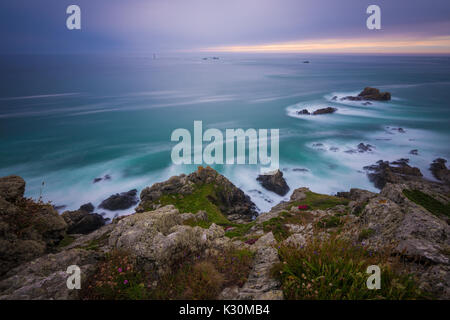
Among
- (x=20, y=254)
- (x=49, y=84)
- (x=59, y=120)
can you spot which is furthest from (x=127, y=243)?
(x=49, y=84)

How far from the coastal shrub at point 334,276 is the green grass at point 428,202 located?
344 inches

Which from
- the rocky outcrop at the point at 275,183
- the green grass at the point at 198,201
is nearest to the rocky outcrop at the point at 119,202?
the green grass at the point at 198,201

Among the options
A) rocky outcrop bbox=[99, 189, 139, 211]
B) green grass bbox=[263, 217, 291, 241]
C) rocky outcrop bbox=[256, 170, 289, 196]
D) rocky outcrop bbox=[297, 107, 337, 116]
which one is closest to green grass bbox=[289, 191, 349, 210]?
green grass bbox=[263, 217, 291, 241]

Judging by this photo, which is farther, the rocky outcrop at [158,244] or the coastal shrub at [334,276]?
the rocky outcrop at [158,244]

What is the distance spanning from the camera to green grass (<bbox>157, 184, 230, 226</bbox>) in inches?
678

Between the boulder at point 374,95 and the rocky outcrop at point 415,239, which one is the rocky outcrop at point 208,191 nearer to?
the rocky outcrop at point 415,239

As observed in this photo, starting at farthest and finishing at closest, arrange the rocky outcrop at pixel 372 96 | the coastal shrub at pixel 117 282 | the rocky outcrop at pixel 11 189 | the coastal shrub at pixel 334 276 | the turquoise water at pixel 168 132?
the rocky outcrop at pixel 372 96 < the turquoise water at pixel 168 132 < the rocky outcrop at pixel 11 189 < the coastal shrub at pixel 117 282 < the coastal shrub at pixel 334 276

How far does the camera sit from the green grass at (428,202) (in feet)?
35.7

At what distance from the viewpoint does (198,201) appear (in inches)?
735

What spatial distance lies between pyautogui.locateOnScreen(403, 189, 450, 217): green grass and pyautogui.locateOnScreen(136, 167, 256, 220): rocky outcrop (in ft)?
40.2

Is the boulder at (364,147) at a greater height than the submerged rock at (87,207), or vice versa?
the boulder at (364,147)

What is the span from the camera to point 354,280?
4.19 metres

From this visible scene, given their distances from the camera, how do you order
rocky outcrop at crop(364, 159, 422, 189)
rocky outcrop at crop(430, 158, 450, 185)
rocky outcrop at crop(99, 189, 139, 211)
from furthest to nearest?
rocky outcrop at crop(430, 158, 450, 185) < rocky outcrop at crop(364, 159, 422, 189) < rocky outcrop at crop(99, 189, 139, 211)

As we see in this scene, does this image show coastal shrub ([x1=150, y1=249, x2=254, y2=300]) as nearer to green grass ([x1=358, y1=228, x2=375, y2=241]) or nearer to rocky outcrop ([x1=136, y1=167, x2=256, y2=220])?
green grass ([x1=358, y1=228, x2=375, y2=241])
